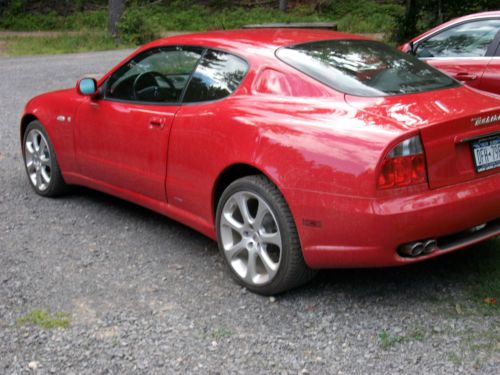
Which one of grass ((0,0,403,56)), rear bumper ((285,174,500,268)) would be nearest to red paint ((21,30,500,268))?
rear bumper ((285,174,500,268))

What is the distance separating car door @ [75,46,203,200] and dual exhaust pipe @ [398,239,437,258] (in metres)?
1.76

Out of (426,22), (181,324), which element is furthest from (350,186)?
(426,22)

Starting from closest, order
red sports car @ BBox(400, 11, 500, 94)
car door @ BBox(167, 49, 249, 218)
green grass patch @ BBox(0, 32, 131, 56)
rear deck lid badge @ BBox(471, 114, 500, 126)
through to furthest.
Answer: rear deck lid badge @ BBox(471, 114, 500, 126), car door @ BBox(167, 49, 249, 218), red sports car @ BBox(400, 11, 500, 94), green grass patch @ BBox(0, 32, 131, 56)

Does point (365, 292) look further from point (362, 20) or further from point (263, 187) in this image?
point (362, 20)

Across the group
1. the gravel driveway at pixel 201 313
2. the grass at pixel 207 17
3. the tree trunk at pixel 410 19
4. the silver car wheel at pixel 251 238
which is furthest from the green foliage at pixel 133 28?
the silver car wheel at pixel 251 238

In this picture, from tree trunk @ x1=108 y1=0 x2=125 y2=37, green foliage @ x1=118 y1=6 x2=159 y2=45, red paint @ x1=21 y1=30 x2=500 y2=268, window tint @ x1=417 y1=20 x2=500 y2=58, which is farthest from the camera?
tree trunk @ x1=108 y1=0 x2=125 y2=37

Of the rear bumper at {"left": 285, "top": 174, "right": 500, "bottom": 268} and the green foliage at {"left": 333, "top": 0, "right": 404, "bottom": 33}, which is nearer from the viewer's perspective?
the rear bumper at {"left": 285, "top": 174, "right": 500, "bottom": 268}

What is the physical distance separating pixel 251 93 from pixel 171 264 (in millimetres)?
1274

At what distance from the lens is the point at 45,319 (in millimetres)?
3779

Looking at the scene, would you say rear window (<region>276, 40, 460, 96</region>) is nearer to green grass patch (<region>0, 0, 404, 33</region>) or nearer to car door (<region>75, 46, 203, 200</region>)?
car door (<region>75, 46, 203, 200</region>)

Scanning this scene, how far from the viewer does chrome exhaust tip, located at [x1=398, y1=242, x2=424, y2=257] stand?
139 inches

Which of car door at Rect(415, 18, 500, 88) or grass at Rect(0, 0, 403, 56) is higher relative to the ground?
car door at Rect(415, 18, 500, 88)

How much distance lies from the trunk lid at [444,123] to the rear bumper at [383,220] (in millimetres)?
91

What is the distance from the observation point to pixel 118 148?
502cm
